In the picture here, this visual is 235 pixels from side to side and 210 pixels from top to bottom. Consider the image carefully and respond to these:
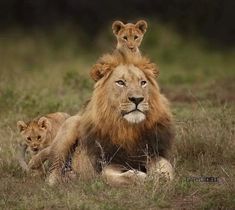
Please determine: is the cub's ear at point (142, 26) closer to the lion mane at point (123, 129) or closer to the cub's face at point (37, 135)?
the cub's face at point (37, 135)

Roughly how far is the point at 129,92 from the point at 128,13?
12586 millimetres

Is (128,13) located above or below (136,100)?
above

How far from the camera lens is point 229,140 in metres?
7.85

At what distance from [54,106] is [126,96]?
167 inches

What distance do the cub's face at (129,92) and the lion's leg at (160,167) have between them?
1.10 ft

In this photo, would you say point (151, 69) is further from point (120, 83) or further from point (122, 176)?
point (122, 176)

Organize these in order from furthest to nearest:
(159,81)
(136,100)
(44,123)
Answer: (159,81) < (44,123) < (136,100)

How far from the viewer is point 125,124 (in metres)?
6.58

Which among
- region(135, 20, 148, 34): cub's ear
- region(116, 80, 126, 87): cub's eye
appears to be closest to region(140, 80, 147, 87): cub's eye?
region(116, 80, 126, 87): cub's eye

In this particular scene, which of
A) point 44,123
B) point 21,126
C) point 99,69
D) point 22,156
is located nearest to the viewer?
point 99,69

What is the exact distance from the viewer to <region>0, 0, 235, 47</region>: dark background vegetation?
1772 centimetres

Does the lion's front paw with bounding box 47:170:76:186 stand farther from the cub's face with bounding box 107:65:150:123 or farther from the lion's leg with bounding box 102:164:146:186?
the cub's face with bounding box 107:65:150:123

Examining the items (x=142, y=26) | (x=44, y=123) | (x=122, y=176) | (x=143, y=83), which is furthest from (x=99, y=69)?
(x=142, y=26)

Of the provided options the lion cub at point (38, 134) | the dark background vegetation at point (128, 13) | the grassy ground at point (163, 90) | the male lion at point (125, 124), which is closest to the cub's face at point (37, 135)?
the lion cub at point (38, 134)
